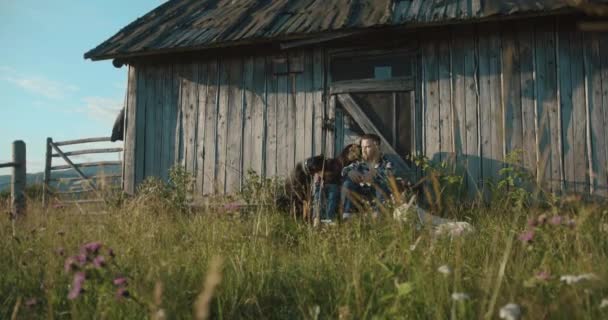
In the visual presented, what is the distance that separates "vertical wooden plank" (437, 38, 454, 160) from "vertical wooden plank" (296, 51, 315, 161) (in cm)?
184

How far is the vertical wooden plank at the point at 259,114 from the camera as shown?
703 centimetres

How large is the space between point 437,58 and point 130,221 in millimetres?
4533

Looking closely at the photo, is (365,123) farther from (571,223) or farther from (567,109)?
(571,223)

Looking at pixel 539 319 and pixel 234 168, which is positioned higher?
pixel 234 168

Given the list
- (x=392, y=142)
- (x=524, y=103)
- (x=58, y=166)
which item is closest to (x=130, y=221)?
(x=392, y=142)

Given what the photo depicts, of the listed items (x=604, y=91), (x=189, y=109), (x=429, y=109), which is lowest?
(x=429, y=109)

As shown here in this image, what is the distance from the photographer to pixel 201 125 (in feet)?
24.3

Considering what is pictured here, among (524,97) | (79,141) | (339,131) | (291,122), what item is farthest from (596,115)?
(79,141)

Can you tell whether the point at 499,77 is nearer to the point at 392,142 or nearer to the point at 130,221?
the point at 392,142

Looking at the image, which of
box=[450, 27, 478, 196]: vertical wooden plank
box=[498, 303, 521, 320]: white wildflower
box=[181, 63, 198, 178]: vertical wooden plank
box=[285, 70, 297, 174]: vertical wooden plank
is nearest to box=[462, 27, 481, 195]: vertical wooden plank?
box=[450, 27, 478, 196]: vertical wooden plank

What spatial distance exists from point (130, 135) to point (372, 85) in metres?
4.21

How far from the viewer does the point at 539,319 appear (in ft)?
5.23

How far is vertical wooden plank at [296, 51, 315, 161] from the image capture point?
6789 millimetres

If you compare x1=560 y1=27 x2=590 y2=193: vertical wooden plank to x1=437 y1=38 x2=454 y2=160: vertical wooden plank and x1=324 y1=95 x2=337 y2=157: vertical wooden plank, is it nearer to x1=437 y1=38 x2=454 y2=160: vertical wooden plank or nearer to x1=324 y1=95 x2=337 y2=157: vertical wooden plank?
x1=437 y1=38 x2=454 y2=160: vertical wooden plank
